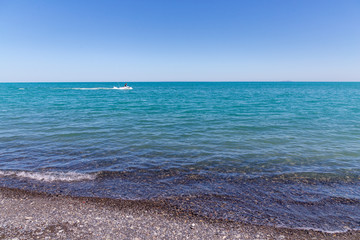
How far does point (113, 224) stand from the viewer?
22.5 ft

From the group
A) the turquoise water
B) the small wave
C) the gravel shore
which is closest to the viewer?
the gravel shore

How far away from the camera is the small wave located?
10359mm

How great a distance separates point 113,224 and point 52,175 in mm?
5742

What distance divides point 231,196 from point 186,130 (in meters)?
12.6

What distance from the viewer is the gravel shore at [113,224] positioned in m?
6.38

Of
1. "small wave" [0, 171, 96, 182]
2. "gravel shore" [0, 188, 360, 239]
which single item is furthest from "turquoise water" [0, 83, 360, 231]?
"gravel shore" [0, 188, 360, 239]

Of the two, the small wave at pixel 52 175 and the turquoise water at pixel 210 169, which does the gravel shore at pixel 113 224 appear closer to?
the turquoise water at pixel 210 169

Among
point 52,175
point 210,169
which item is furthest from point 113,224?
point 210,169

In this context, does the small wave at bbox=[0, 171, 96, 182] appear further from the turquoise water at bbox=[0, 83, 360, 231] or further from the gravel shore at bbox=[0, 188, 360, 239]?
the gravel shore at bbox=[0, 188, 360, 239]

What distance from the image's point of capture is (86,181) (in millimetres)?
10219

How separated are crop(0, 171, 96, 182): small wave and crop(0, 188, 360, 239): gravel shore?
2.02 meters

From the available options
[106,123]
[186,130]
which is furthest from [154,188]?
[106,123]

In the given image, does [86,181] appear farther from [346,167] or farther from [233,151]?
[346,167]

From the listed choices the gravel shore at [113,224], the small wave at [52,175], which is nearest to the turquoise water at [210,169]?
the small wave at [52,175]
